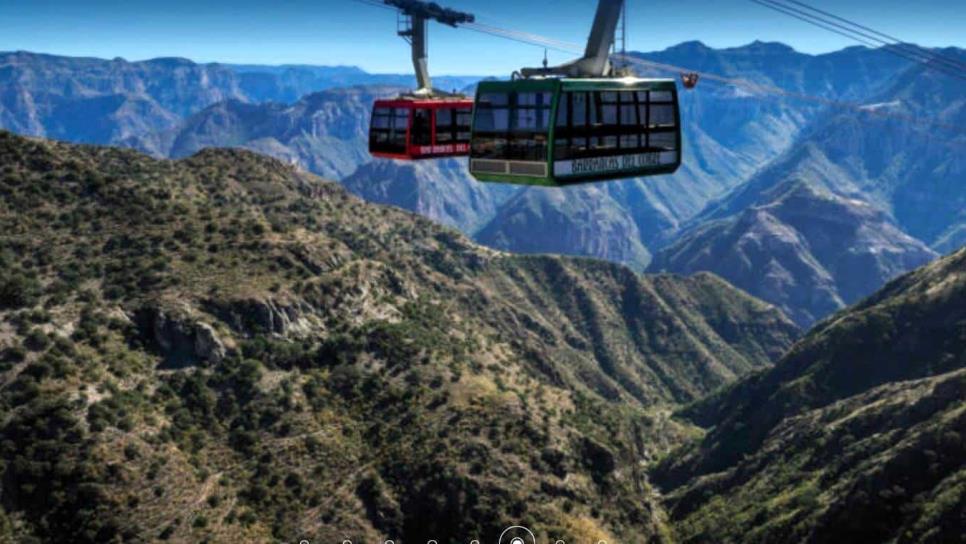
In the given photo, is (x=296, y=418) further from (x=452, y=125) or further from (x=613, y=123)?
(x=613, y=123)

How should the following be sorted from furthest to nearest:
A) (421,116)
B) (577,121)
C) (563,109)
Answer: (421,116) < (577,121) < (563,109)

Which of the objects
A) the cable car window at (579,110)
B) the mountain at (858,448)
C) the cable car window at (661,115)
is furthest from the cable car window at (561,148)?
the mountain at (858,448)

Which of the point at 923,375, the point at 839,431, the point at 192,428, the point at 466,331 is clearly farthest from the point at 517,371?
the point at 923,375

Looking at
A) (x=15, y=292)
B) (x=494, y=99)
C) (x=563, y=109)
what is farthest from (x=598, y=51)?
(x=15, y=292)

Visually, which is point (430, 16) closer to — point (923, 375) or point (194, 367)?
point (194, 367)

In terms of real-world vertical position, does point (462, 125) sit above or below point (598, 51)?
below

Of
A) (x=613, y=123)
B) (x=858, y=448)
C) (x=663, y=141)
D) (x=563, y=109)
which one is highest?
(x=563, y=109)

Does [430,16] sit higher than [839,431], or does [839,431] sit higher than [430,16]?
[430,16]
